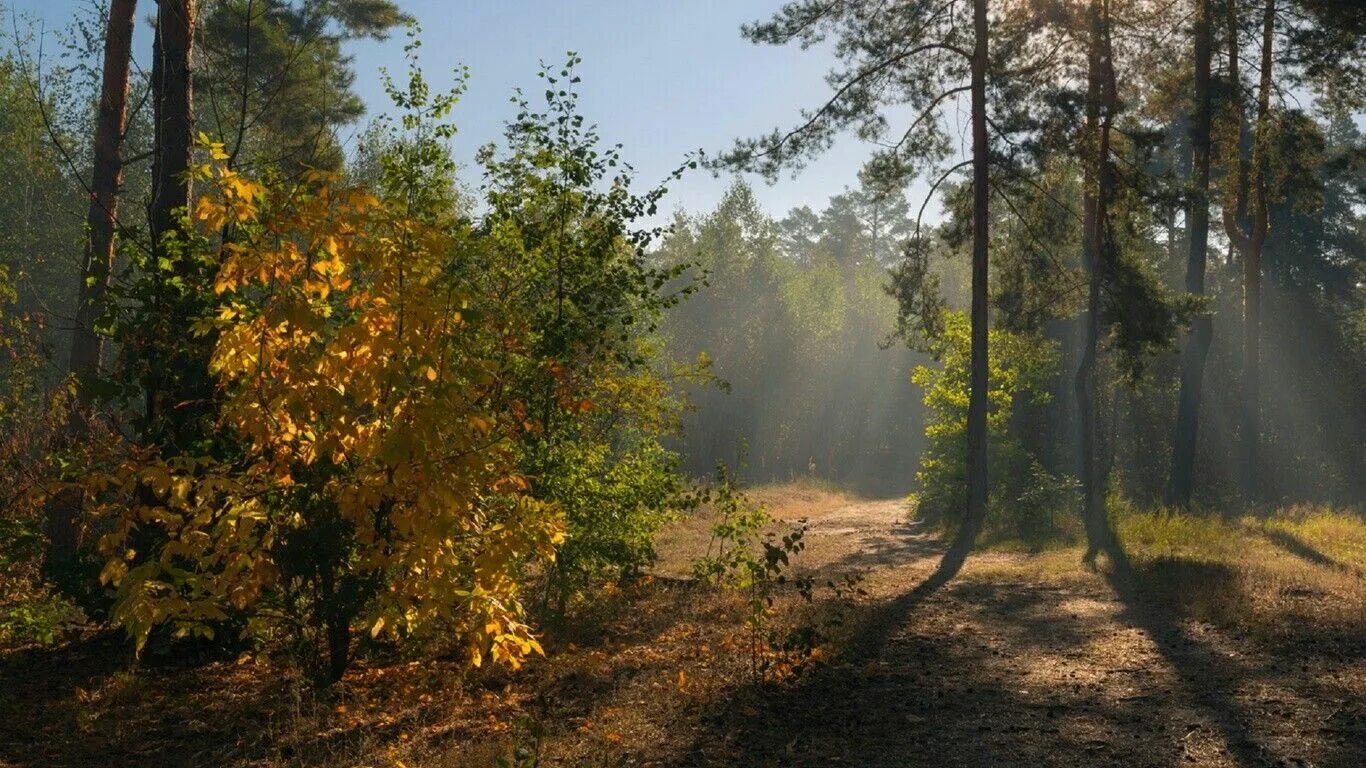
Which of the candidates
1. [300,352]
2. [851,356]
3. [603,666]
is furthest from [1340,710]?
[851,356]

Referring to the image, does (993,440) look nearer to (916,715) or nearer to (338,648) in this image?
(916,715)

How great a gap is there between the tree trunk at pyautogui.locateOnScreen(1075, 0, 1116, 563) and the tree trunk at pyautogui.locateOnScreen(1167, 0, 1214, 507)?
285 cm

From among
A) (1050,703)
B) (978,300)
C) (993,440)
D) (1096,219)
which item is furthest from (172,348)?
(993,440)

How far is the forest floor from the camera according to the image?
630cm

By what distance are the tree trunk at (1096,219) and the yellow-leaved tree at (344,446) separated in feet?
44.9

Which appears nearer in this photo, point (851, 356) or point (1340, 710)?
point (1340, 710)

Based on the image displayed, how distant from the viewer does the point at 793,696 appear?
7.58m

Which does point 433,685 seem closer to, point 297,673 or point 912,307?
point 297,673

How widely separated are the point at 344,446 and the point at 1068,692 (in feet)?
16.7

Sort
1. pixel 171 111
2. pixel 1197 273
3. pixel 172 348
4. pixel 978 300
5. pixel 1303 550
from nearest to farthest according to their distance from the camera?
pixel 172 348, pixel 171 111, pixel 1303 550, pixel 978 300, pixel 1197 273

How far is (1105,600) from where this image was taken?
12523 mm

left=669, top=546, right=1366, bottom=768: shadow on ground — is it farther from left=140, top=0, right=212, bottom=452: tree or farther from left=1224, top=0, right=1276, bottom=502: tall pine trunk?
left=1224, top=0, right=1276, bottom=502: tall pine trunk

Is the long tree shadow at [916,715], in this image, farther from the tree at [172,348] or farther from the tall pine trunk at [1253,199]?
the tall pine trunk at [1253,199]

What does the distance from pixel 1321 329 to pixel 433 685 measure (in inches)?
1751
